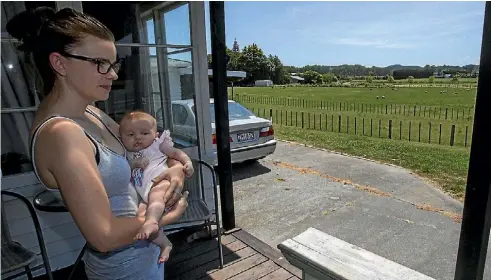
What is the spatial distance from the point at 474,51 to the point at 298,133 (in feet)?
29.5

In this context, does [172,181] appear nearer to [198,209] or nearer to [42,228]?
[198,209]

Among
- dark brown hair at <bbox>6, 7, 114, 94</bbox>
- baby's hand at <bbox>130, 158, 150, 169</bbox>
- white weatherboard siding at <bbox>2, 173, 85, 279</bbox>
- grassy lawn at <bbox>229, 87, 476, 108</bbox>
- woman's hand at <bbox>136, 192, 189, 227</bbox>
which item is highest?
dark brown hair at <bbox>6, 7, 114, 94</bbox>

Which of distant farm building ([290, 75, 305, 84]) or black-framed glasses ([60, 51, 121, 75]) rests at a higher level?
distant farm building ([290, 75, 305, 84])

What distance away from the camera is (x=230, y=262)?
238 cm

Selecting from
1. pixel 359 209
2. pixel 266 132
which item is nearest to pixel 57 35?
pixel 359 209

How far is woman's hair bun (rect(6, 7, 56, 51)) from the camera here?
0.85 m

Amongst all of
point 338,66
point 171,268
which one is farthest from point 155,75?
point 338,66

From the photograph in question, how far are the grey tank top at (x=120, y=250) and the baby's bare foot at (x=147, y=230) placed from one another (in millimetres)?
97

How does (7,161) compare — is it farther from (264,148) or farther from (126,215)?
(264,148)

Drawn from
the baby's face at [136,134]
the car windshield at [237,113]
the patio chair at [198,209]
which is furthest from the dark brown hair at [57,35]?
the car windshield at [237,113]

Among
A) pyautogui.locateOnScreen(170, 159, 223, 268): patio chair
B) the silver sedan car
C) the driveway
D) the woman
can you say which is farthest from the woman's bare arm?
the silver sedan car

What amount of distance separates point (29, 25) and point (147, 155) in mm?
586

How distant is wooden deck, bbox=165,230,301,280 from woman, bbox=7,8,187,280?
1381 millimetres

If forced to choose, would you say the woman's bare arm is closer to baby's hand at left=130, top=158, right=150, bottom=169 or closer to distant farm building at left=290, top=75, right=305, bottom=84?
baby's hand at left=130, top=158, right=150, bottom=169
